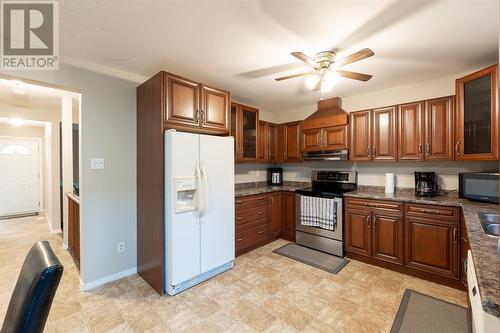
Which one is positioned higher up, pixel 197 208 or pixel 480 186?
pixel 480 186

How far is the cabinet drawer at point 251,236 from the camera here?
10.7ft

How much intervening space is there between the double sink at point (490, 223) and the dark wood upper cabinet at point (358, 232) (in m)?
1.14

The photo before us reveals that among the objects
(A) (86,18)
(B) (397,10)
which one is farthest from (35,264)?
(B) (397,10)

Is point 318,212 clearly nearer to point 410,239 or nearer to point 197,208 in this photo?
point 410,239

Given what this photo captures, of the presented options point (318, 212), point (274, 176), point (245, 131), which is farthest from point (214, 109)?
point (274, 176)

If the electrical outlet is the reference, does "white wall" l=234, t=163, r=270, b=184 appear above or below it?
above

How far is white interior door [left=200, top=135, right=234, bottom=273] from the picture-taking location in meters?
2.56

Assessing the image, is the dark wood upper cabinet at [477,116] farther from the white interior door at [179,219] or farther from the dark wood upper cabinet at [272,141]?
the white interior door at [179,219]

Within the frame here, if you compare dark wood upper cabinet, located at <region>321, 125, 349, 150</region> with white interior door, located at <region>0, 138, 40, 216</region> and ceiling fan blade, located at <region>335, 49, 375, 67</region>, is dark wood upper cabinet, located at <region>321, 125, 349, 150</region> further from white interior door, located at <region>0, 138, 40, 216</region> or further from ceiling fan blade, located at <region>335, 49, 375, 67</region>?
white interior door, located at <region>0, 138, 40, 216</region>

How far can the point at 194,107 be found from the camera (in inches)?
101

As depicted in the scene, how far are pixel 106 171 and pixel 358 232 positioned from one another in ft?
10.8

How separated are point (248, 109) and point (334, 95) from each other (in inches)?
56.9

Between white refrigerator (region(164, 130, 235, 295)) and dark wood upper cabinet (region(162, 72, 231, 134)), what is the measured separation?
0.20m

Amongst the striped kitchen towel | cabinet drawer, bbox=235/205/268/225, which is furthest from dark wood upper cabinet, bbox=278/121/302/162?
cabinet drawer, bbox=235/205/268/225
